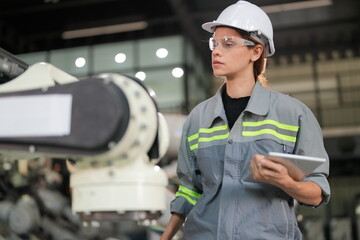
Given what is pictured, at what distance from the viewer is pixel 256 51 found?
169cm

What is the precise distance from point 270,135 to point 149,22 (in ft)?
31.7

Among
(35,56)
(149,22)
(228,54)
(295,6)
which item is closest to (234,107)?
(228,54)

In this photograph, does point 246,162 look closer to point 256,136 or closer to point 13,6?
point 256,136

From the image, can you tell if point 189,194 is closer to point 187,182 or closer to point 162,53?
point 187,182

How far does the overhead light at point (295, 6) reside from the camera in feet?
32.0

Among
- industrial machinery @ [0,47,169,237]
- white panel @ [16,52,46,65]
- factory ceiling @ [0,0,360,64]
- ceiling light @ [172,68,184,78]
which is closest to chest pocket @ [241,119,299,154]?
industrial machinery @ [0,47,169,237]

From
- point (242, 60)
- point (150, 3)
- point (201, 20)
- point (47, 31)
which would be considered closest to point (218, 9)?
point (201, 20)

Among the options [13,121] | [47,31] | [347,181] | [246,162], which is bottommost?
[347,181]

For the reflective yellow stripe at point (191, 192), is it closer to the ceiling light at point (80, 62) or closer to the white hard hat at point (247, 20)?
the white hard hat at point (247, 20)

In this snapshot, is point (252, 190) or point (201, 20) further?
point (201, 20)

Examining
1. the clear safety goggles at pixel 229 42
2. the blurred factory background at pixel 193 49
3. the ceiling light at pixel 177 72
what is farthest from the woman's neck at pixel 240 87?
the ceiling light at pixel 177 72

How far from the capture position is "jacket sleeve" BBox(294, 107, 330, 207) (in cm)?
148

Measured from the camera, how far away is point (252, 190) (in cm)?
147

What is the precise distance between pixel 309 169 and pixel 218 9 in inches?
358
